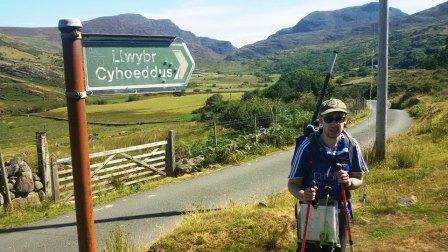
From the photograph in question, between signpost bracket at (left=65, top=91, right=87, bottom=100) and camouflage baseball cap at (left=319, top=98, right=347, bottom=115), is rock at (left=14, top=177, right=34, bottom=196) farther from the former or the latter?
signpost bracket at (left=65, top=91, right=87, bottom=100)

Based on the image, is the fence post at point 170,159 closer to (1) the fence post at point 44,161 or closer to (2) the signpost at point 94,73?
(1) the fence post at point 44,161

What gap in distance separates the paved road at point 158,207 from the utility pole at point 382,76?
2751 mm

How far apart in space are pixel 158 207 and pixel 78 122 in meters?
8.16

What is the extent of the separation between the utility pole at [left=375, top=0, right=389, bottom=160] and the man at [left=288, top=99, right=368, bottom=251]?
8.87 m

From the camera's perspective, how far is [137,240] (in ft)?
26.0

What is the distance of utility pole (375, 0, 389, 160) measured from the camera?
12.1 m

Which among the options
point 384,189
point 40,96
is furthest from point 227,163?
point 40,96

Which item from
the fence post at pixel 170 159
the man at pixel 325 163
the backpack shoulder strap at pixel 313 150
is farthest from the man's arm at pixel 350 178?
the fence post at pixel 170 159

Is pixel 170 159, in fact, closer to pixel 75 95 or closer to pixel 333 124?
pixel 333 124

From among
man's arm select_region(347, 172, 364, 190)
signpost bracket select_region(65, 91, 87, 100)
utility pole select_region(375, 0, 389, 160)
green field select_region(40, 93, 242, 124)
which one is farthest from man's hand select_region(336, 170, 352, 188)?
green field select_region(40, 93, 242, 124)

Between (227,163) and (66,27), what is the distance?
45.5 ft

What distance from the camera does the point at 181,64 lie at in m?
3.35

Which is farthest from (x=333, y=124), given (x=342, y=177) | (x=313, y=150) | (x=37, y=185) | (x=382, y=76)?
(x=37, y=185)

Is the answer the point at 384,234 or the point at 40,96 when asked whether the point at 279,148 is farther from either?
the point at 40,96
